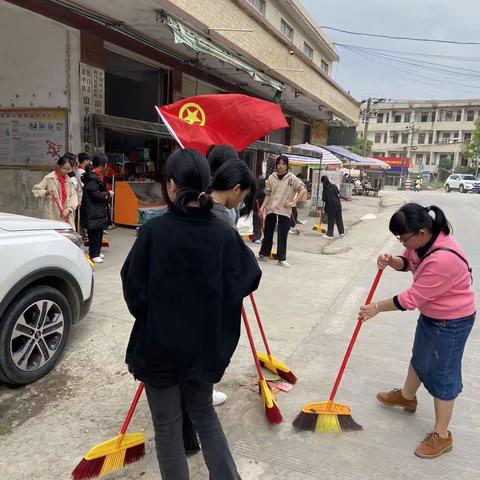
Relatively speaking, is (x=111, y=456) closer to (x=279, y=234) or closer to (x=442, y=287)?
(x=442, y=287)

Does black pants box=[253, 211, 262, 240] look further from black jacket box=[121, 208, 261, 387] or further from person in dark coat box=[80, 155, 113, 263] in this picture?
black jacket box=[121, 208, 261, 387]

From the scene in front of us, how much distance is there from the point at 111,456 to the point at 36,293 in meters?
1.34

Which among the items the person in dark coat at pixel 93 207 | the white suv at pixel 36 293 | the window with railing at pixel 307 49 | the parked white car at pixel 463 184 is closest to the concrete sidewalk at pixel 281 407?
the white suv at pixel 36 293

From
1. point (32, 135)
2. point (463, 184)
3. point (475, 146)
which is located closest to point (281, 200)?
point (32, 135)

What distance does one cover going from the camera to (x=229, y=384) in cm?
337

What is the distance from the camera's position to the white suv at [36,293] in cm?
298

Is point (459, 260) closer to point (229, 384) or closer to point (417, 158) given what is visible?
point (229, 384)

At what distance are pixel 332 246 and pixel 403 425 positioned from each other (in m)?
7.04

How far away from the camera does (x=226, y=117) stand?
3770 millimetres

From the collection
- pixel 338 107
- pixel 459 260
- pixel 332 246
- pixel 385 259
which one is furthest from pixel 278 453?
pixel 338 107

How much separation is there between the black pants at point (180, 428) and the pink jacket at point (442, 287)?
1.26m

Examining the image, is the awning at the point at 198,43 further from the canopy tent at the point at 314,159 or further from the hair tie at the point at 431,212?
the hair tie at the point at 431,212

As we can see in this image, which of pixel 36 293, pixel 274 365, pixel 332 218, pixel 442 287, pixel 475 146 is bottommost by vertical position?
pixel 274 365

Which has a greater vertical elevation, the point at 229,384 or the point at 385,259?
the point at 385,259
